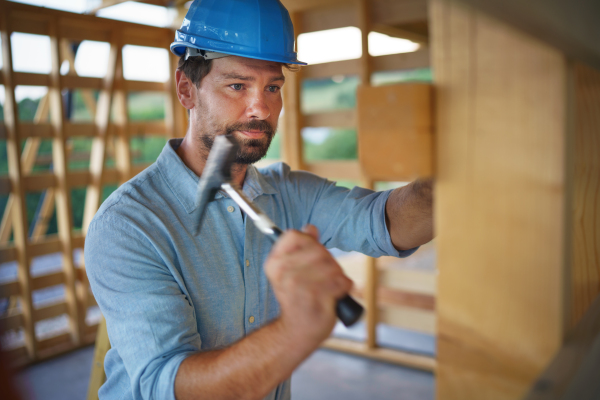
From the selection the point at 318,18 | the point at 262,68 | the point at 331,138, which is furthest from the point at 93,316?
the point at 331,138

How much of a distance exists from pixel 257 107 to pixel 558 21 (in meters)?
1.01

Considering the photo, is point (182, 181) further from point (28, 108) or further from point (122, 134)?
point (28, 108)

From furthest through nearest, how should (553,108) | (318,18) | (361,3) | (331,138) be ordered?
(331,138) → (318,18) → (361,3) → (553,108)

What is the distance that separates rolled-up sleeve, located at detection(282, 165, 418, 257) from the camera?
1464mm

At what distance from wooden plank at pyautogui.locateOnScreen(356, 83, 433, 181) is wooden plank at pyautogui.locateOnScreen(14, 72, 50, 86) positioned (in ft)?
11.9

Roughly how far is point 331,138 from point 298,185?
549 cm

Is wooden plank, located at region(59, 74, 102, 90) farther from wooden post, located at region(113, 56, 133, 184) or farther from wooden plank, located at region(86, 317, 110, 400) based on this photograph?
wooden plank, located at region(86, 317, 110, 400)

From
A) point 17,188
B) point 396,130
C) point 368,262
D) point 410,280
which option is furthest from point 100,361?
point 17,188

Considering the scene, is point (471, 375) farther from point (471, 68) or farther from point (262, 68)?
point (262, 68)

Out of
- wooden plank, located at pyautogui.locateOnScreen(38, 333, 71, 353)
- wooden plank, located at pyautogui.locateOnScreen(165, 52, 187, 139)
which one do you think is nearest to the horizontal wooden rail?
wooden plank, located at pyautogui.locateOnScreen(165, 52, 187, 139)

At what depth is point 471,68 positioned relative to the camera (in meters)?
0.56

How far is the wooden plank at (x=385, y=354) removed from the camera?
330 centimetres

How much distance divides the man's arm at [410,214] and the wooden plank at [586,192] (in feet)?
1.39

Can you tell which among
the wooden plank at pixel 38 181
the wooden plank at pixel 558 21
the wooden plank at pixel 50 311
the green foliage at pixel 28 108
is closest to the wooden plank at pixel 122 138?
the wooden plank at pixel 38 181
